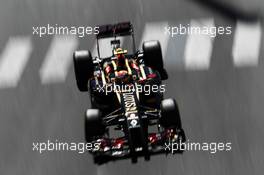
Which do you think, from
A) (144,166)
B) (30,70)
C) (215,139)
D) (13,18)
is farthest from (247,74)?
(13,18)

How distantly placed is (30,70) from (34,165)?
3713 millimetres

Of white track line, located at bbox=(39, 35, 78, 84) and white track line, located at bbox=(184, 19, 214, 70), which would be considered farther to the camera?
white track line, located at bbox=(39, 35, 78, 84)

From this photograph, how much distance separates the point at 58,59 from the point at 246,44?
5222mm

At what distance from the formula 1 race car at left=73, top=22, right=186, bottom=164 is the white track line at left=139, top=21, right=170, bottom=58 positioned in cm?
189

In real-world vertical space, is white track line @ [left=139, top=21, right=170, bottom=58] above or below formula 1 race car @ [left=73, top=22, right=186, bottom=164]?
above

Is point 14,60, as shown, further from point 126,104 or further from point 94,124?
point 94,124

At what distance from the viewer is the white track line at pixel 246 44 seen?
18.7m

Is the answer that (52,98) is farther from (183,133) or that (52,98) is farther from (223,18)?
(223,18)

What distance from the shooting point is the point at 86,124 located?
591 inches

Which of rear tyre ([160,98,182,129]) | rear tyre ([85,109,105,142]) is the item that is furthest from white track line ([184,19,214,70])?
rear tyre ([85,109,105,142])

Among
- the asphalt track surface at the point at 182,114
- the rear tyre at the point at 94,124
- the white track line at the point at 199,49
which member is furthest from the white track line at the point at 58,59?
the rear tyre at the point at 94,124

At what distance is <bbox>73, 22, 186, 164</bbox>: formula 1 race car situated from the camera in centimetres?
1495

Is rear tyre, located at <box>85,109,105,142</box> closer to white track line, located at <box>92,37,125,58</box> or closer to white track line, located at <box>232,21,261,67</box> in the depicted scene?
white track line, located at <box>92,37,125,58</box>

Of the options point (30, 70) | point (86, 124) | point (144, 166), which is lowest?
point (144, 166)
